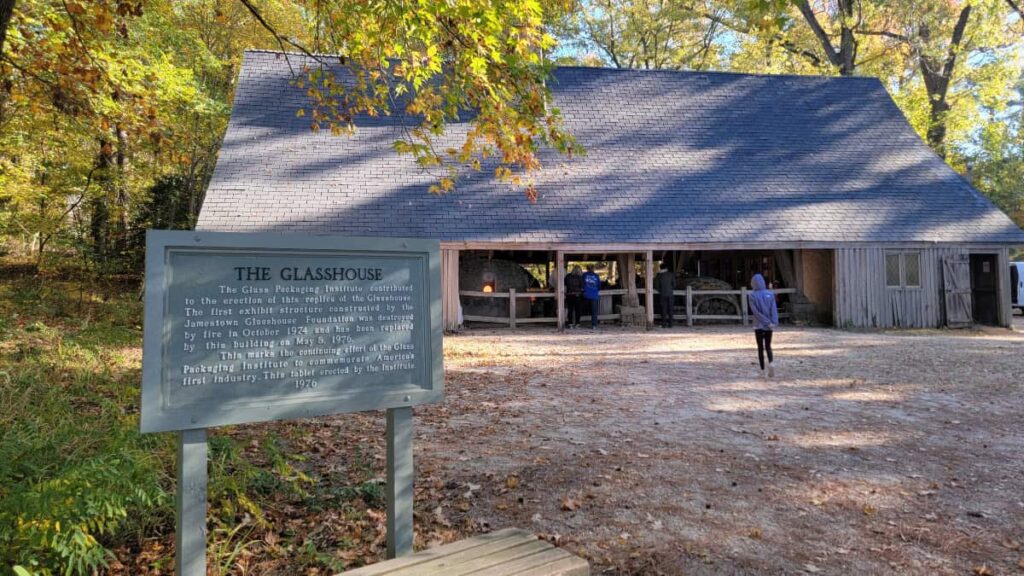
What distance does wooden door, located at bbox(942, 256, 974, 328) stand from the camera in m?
16.6

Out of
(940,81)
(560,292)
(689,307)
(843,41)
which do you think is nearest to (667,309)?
(689,307)

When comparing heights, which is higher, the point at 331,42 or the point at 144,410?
the point at 331,42

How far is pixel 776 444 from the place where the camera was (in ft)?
18.3

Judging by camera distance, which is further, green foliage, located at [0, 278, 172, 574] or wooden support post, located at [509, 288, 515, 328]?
wooden support post, located at [509, 288, 515, 328]

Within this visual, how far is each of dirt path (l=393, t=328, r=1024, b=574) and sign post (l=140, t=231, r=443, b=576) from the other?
1.37m

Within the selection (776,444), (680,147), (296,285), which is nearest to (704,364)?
(776,444)

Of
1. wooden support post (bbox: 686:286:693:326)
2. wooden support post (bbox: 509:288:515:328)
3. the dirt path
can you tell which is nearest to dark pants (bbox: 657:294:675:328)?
wooden support post (bbox: 686:286:693:326)

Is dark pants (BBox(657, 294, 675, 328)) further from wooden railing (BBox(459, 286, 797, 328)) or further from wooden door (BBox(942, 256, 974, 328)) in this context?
wooden door (BBox(942, 256, 974, 328))

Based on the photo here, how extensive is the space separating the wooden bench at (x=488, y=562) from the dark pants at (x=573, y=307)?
46.1 ft

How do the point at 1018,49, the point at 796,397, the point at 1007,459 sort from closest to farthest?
1. the point at 1007,459
2. the point at 796,397
3. the point at 1018,49

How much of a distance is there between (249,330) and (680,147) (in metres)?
18.2

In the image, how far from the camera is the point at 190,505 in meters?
2.50

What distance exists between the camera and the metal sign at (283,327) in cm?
248

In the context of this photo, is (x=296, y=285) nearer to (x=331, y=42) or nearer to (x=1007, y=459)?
(x=331, y=42)
